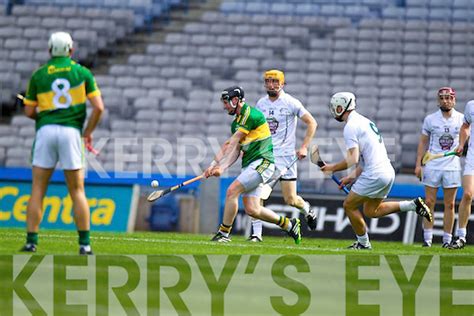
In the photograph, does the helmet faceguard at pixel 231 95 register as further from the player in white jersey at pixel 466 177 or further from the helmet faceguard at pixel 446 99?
the helmet faceguard at pixel 446 99

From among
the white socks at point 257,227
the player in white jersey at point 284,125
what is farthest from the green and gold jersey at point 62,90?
the player in white jersey at point 284,125

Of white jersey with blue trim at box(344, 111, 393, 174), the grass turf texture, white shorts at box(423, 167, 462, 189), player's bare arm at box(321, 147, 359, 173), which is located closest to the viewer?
the grass turf texture

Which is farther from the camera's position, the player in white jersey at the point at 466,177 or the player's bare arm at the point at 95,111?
the player in white jersey at the point at 466,177

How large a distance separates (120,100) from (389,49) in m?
6.85

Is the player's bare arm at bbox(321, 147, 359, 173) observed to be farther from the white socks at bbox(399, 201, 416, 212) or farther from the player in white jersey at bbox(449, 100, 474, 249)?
the player in white jersey at bbox(449, 100, 474, 249)

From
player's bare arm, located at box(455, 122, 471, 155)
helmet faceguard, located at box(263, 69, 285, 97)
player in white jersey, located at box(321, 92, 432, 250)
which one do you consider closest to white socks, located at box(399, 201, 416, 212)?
player in white jersey, located at box(321, 92, 432, 250)

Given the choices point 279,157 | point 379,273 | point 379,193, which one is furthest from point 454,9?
point 379,273

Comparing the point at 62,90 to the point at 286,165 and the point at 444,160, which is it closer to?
the point at 286,165

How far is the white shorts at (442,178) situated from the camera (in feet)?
59.9

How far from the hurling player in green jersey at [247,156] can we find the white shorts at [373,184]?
4.40 ft

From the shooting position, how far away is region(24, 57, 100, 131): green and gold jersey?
1211cm

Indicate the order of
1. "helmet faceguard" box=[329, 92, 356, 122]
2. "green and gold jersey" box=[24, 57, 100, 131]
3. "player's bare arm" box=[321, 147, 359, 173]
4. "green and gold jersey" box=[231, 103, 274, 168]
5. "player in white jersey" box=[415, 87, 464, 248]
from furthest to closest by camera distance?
"player in white jersey" box=[415, 87, 464, 248] < "green and gold jersey" box=[231, 103, 274, 168] < "helmet faceguard" box=[329, 92, 356, 122] < "player's bare arm" box=[321, 147, 359, 173] < "green and gold jersey" box=[24, 57, 100, 131]

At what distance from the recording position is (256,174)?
16.0 meters

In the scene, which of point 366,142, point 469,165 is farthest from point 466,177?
point 366,142
